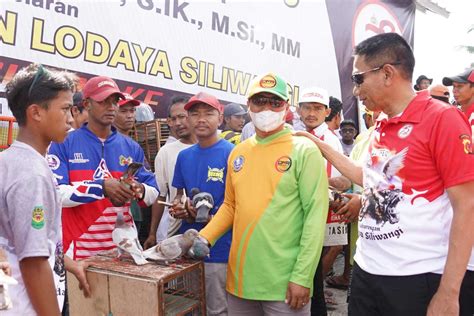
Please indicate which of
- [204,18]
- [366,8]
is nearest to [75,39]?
[204,18]

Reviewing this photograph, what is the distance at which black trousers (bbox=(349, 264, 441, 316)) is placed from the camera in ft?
5.28

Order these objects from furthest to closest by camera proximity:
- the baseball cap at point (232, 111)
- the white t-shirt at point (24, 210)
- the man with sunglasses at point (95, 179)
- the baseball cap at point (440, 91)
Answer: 1. the baseball cap at point (232, 111)
2. the baseball cap at point (440, 91)
3. the man with sunglasses at point (95, 179)
4. the white t-shirt at point (24, 210)

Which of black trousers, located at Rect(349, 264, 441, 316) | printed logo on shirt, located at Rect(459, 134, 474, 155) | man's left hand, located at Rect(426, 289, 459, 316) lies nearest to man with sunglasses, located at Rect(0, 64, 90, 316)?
black trousers, located at Rect(349, 264, 441, 316)

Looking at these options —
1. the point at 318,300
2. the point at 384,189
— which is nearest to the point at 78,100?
the point at 318,300

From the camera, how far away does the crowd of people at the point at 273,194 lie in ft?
4.82

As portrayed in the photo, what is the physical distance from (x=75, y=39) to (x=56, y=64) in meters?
0.34

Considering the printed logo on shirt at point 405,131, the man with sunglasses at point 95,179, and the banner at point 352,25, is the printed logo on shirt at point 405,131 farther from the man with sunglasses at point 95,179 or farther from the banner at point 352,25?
the banner at point 352,25

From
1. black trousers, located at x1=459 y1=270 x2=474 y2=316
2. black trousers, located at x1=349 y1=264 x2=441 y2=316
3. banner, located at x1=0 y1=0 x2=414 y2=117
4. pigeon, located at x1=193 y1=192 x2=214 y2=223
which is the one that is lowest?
black trousers, located at x1=459 y1=270 x2=474 y2=316

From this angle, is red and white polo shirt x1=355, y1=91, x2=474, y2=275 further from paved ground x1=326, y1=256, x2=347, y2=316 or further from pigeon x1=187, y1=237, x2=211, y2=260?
paved ground x1=326, y1=256, x2=347, y2=316

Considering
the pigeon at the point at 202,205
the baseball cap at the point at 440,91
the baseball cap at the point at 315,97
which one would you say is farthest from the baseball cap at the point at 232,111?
the pigeon at the point at 202,205

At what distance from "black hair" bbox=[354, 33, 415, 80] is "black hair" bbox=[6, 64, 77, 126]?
1314mm

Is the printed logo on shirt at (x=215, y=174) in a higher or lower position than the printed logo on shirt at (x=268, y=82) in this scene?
lower

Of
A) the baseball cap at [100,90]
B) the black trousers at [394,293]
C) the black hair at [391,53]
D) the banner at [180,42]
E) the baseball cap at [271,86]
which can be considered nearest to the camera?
the black trousers at [394,293]

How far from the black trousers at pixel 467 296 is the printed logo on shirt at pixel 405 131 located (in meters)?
0.90
